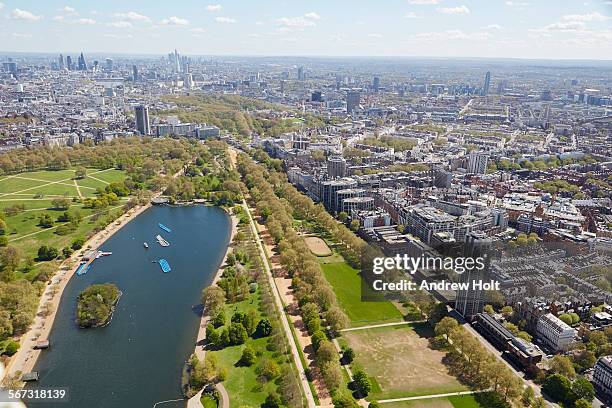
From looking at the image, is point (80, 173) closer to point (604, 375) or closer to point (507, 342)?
point (507, 342)

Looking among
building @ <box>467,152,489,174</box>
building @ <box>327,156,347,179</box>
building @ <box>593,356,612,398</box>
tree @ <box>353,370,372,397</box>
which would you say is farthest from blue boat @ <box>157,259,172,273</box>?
building @ <box>467,152,489,174</box>

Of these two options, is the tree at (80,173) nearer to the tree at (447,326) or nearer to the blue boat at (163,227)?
the blue boat at (163,227)

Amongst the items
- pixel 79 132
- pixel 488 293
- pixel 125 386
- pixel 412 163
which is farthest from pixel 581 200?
pixel 79 132

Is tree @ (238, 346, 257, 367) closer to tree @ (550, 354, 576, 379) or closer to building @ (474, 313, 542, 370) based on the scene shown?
building @ (474, 313, 542, 370)

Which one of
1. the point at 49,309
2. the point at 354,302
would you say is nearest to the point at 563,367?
the point at 354,302

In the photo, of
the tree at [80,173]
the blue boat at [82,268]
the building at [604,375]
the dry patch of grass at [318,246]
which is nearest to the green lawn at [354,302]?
the dry patch of grass at [318,246]
